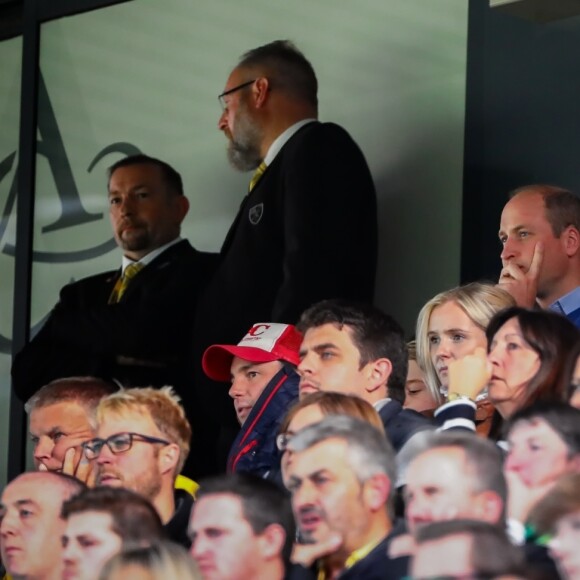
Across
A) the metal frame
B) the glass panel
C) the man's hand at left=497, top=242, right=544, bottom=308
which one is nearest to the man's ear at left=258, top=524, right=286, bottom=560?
the man's hand at left=497, top=242, right=544, bottom=308

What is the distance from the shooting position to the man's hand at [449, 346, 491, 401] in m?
3.24

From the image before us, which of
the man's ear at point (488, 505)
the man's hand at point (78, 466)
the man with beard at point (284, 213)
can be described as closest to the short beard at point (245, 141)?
the man with beard at point (284, 213)

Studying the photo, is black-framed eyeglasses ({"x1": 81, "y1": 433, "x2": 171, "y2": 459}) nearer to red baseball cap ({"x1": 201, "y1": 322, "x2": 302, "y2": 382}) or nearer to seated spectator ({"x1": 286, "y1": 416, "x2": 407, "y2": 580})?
red baseball cap ({"x1": 201, "y1": 322, "x2": 302, "y2": 382})

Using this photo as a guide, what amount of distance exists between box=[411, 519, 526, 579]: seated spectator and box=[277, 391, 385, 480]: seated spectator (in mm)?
663

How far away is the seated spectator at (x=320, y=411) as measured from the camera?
9.96ft

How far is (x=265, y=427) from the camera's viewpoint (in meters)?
3.86

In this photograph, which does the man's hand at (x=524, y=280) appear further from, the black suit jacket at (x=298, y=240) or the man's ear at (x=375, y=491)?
the man's ear at (x=375, y=491)

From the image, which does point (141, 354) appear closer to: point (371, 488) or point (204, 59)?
point (204, 59)

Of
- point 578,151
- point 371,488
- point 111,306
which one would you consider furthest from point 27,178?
point 371,488

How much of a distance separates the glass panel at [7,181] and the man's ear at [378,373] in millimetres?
2947

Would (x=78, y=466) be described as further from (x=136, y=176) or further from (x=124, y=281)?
(x=136, y=176)

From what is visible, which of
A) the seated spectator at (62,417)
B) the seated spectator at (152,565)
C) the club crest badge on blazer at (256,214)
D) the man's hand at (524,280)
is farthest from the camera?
the club crest badge on blazer at (256,214)

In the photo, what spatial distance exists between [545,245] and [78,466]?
1.28 meters

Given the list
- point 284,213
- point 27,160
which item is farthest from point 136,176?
point 27,160
